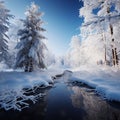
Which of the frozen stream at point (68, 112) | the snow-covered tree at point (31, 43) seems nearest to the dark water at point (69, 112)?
the frozen stream at point (68, 112)

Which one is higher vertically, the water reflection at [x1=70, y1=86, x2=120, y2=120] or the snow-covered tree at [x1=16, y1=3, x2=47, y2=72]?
the snow-covered tree at [x1=16, y1=3, x2=47, y2=72]

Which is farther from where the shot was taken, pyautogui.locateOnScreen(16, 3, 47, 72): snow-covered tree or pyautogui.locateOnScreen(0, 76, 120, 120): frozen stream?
pyautogui.locateOnScreen(16, 3, 47, 72): snow-covered tree

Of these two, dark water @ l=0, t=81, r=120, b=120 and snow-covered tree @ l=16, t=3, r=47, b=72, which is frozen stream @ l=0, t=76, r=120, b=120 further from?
snow-covered tree @ l=16, t=3, r=47, b=72

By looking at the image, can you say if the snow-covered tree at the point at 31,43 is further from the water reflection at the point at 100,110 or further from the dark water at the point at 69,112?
the water reflection at the point at 100,110

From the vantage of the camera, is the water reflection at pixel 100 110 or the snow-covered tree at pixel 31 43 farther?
the snow-covered tree at pixel 31 43

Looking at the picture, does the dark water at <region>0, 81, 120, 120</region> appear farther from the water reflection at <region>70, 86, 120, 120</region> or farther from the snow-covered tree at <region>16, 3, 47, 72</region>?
the snow-covered tree at <region>16, 3, 47, 72</region>

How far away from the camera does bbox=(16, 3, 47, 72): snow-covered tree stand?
20.5 m

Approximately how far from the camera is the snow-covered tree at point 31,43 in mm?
20516

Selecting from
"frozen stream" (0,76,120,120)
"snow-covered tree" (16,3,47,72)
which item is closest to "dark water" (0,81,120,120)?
"frozen stream" (0,76,120,120)

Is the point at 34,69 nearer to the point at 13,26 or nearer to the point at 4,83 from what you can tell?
the point at 4,83

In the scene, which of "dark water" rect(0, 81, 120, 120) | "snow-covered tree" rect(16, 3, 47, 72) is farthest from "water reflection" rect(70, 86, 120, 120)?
"snow-covered tree" rect(16, 3, 47, 72)

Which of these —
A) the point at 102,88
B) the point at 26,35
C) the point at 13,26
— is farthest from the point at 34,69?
the point at 13,26

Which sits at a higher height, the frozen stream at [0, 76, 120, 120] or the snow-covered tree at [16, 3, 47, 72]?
the snow-covered tree at [16, 3, 47, 72]

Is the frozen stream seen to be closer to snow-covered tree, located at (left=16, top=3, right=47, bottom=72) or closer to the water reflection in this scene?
the water reflection
